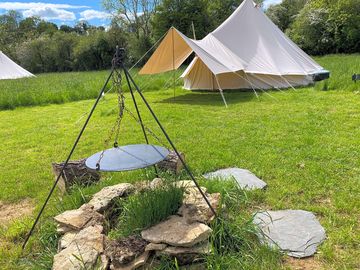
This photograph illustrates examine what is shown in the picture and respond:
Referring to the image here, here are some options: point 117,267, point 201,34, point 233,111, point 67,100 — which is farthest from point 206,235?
point 201,34

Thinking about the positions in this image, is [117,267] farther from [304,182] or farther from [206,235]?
[304,182]

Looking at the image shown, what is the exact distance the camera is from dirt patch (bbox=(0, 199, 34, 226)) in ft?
10.3

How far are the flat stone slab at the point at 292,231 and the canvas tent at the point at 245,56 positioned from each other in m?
5.87

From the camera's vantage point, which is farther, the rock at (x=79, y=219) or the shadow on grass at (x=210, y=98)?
the shadow on grass at (x=210, y=98)

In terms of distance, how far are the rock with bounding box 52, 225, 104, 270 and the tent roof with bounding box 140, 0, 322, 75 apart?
250 inches

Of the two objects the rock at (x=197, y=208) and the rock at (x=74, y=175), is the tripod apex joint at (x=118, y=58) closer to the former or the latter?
the rock at (x=197, y=208)

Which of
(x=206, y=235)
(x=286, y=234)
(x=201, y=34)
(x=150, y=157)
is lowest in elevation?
(x=286, y=234)

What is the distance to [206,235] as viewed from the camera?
2.22 meters

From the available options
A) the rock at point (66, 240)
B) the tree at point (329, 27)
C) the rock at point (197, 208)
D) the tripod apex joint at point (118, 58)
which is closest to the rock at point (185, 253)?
the rock at point (197, 208)

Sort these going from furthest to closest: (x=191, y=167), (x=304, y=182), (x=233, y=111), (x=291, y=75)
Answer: (x=291, y=75) → (x=233, y=111) → (x=191, y=167) → (x=304, y=182)

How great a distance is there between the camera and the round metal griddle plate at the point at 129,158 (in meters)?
2.42

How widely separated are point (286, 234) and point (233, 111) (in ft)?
14.8

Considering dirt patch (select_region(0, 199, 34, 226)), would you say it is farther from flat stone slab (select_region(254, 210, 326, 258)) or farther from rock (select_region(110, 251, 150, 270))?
flat stone slab (select_region(254, 210, 326, 258))

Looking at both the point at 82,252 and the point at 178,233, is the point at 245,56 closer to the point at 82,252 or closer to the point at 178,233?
the point at 178,233
